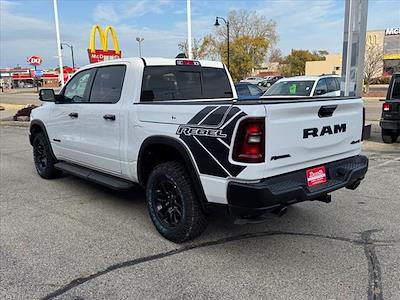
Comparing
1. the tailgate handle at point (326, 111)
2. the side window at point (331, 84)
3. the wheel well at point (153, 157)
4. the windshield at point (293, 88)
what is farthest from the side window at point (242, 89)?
the tailgate handle at point (326, 111)

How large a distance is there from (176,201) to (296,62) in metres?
78.5

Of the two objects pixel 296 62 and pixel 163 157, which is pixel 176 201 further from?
pixel 296 62

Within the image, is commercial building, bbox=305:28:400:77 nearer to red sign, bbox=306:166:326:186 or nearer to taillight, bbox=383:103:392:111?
taillight, bbox=383:103:392:111

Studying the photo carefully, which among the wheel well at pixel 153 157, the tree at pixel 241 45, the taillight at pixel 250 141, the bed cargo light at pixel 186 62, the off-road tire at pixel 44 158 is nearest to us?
the taillight at pixel 250 141

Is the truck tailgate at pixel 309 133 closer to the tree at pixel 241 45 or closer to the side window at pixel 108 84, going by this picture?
the side window at pixel 108 84

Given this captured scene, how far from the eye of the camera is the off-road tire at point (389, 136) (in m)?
9.61

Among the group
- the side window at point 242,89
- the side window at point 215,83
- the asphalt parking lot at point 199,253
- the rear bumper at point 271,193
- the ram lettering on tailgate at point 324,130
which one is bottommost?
the asphalt parking lot at point 199,253

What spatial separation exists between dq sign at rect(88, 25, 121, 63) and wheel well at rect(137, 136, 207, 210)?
1735cm

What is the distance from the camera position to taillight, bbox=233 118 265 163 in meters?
3.09

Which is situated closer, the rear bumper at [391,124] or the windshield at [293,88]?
the rear bumper at [391,124]

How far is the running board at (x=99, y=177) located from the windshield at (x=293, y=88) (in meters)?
8.27

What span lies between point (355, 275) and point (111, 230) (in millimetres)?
2579

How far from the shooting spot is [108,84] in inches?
192

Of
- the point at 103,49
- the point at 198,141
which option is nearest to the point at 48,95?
the point at 198,141
